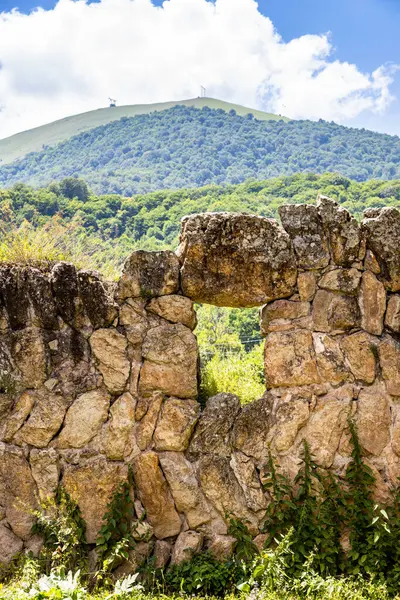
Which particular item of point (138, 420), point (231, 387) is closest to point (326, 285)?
point (231, 387)

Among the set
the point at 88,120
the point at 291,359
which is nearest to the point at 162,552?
the point at 291,359

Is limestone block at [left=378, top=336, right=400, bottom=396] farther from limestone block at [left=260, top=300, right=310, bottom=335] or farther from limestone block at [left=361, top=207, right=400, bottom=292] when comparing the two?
limestone block at [left=260, top=300, right=310, bottom=335]

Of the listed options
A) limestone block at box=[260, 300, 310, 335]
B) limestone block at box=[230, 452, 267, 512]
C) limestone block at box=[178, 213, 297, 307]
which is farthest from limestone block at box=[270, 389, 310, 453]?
limestone block at box=[178, 213, 297, 307]

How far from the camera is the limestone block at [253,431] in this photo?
440 cm

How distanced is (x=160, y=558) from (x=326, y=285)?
2.58m

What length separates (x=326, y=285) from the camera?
445 centimetres

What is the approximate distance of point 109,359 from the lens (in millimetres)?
4422

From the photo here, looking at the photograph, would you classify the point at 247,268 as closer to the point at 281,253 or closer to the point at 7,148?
the point at 281,253

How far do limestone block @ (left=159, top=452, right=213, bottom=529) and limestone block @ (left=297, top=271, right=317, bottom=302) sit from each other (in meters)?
1.69

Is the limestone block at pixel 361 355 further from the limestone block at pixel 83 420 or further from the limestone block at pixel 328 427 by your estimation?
the limestone block at pixel 83 420

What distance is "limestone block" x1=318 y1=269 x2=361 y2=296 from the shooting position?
14.5 feet

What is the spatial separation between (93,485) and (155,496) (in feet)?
1.66

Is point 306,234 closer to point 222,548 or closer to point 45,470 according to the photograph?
point 222,548

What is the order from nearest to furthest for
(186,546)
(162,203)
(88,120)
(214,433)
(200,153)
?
(186,546) < (214,433) < (162,203) < (200,153) < (88,120)
